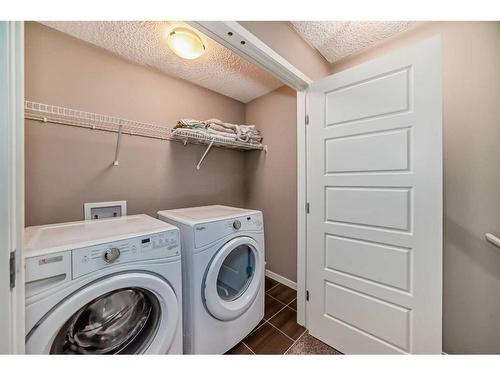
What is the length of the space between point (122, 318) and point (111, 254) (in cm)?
41

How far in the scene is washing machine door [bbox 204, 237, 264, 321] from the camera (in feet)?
3.51

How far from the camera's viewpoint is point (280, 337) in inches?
51.4

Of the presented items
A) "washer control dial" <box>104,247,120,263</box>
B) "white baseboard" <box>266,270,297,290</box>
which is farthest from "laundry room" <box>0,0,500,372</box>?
"white baseboard" <box>266,270,297,290</box>

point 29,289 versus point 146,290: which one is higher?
point 29,289

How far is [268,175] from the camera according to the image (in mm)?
2068

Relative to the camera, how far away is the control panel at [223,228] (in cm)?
104

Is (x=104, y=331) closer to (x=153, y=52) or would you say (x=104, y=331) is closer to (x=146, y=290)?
(x=146, y=290)

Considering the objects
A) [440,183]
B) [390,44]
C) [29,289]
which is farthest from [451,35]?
[29,289]

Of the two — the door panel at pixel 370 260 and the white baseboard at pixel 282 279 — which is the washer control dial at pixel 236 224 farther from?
the white baseboard at pixel 282 279

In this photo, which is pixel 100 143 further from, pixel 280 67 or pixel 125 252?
pixel 280 67

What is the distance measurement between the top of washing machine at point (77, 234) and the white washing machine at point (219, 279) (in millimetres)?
199

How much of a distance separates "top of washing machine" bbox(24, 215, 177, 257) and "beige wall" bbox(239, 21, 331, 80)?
117cm

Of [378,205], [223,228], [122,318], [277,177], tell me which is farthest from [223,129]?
[122,318]

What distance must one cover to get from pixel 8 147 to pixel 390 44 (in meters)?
2.06
